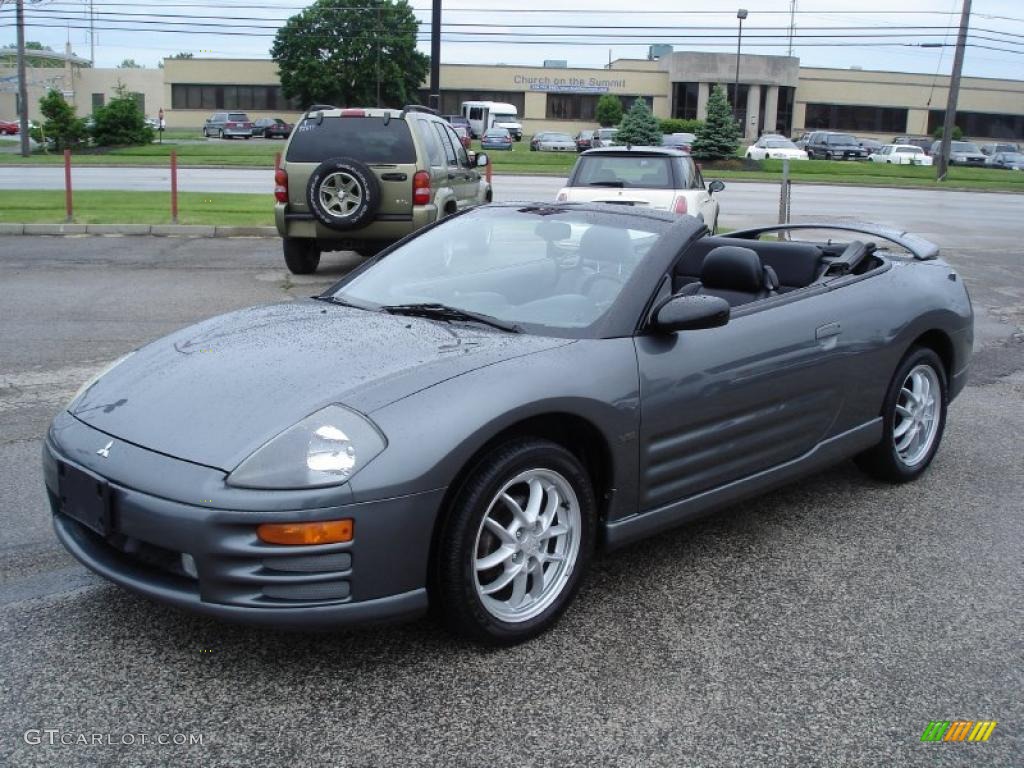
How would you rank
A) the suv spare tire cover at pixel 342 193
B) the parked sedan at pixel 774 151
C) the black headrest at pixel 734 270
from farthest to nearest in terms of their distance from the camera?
1. the parked sedan at pixel 774 151
2. the suv spare tire cover at pixel 342 193
3. the black headrest at pixel 734 270

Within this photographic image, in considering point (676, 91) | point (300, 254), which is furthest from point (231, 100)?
point (300, 254)

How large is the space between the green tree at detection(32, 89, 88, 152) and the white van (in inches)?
1068

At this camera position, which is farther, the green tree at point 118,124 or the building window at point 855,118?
the building window at point 855,118

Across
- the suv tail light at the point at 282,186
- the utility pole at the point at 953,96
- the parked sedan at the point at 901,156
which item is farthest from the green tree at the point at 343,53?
the suv tail light at the point at 282,186

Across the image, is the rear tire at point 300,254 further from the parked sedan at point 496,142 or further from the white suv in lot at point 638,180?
the parked sedan at point 496,142

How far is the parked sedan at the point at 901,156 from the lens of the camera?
5075 centimetres

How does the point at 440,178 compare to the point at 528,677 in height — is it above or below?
above

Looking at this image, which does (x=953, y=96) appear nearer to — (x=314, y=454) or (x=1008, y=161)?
(x=1008, y=161)

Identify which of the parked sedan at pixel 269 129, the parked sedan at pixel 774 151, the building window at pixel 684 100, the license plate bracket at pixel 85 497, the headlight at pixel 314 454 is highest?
the building window at pixel 684 100

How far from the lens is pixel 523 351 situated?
11.9 ft

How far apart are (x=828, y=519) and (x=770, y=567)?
28.3 inches

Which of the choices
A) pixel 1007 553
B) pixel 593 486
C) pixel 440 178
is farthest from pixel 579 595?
pixel 440 178

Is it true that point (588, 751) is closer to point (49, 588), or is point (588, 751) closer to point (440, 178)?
point (49, 588)

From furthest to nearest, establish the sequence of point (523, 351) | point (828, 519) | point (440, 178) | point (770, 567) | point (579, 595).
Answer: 1. point (440, 178)
2. point (828, 519)
3. point (770, 567)
4. point (579, 595)
5. point (523, 351)
